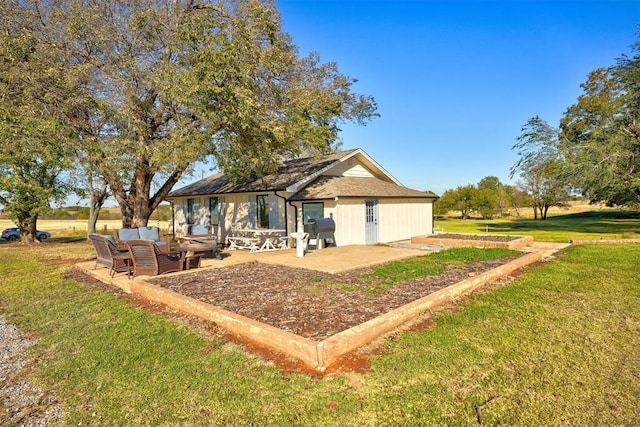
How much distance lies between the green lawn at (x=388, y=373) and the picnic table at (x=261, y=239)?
7459 mm

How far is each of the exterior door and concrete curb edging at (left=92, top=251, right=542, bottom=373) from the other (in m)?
7.94

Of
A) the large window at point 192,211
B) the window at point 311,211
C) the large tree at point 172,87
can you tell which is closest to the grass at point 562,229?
the window at point 311,211

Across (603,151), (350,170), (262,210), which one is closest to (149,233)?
(262,210)

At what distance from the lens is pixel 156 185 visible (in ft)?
49.0

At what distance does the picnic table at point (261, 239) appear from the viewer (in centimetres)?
1353

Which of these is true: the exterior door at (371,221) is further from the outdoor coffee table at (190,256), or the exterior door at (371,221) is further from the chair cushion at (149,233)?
the chair cushion at (149,233)

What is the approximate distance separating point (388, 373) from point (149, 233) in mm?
10966

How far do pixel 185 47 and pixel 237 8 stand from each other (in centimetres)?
353

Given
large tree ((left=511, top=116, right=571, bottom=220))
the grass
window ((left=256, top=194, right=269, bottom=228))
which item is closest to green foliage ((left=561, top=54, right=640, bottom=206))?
large tree ((left=511, top=116, right=571, bottom=220))

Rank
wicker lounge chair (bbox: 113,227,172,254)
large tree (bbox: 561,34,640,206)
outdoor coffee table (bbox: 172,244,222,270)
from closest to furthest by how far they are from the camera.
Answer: outdoor coffee table (bbox: 172,244,222,270), wicker lounge chair (bbox: 113,227,172,254), large tree (bbox: 561,34,640,206)

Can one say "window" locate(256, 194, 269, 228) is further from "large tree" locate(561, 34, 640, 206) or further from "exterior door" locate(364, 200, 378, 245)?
"large tree" locate(561, 34, 640, 206)

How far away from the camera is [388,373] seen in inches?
143

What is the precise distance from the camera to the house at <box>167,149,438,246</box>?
1430 centimetres

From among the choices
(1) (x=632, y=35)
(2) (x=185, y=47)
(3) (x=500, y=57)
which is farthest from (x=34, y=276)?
(1) (x=632, y=35)
